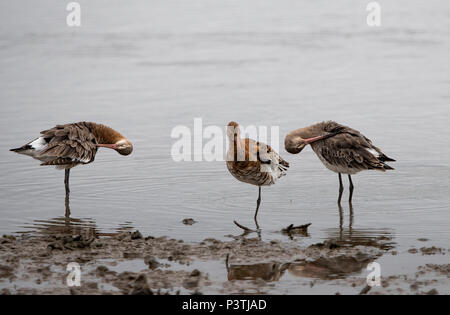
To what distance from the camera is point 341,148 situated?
11.3 meters

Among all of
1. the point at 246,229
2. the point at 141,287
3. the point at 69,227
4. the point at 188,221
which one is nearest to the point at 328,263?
the point at 246,229

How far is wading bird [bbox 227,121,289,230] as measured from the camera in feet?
32.5

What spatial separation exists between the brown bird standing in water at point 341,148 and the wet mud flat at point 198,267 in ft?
7.05

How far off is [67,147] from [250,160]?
2.92 m

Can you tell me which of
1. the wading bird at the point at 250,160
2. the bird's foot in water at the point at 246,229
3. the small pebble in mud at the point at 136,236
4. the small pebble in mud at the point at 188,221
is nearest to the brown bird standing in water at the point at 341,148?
the wading bird at the point at 250,160

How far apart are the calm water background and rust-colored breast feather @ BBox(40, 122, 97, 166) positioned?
2.02 ft

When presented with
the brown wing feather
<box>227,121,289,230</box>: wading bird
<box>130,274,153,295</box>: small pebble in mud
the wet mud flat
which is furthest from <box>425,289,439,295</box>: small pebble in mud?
the brown wing feather

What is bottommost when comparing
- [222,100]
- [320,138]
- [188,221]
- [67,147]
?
[188,221]

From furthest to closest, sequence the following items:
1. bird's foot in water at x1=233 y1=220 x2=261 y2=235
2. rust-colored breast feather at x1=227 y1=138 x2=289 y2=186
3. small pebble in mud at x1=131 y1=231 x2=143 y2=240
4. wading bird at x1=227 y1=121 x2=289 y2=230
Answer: rust-colored breast feather at x1=227 y1=138 x2=289 y2=186
wading bird at x1=227 y1=121 x2=289 y2=230
bird's foot in water at x1=233 y1=220 x2=261 y2=235
small pebble in mud at x1=131 y1=231 x2=143 y2=240

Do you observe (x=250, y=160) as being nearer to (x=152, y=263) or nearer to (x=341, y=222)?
(x=341, y=222)

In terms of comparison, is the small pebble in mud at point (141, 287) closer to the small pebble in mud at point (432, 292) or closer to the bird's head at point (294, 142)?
the small pebble in mud at point (432, 292)

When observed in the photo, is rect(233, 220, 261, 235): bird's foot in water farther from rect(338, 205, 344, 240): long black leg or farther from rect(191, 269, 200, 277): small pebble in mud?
rect(191, 269, 200, 277): small pebble in mud

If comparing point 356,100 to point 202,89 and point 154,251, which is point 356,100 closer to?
point 202,89

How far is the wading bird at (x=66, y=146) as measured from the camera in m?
11.1
